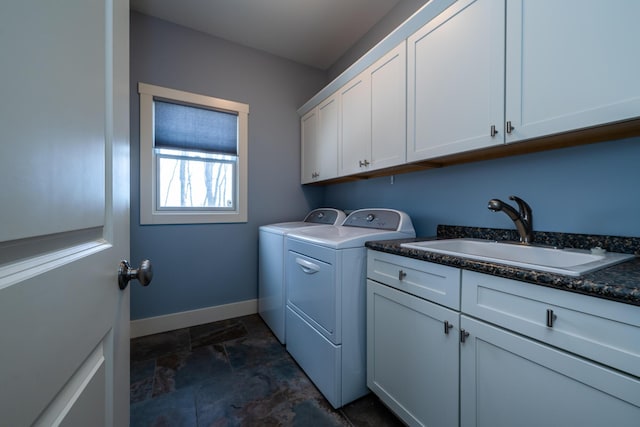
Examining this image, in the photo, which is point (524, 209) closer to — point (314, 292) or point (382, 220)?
point (382, 220)

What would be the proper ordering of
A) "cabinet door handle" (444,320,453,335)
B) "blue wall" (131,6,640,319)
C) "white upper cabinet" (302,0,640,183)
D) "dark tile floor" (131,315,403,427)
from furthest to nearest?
1. "dark tile floor" (131,315,403,427)
2. "blue wall" (131,6,640,319)
3. "cabinet door handle" (444,320,453,335)
4. "white upper cabinet" (302,0,640,183)

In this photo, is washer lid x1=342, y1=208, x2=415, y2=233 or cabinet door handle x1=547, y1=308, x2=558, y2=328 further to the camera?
washer lid x1=342, y1=208, x2=415, y2=233

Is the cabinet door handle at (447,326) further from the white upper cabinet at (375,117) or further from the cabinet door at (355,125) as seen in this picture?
the cabinet door at (355,125)

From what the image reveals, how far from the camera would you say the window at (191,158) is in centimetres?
224

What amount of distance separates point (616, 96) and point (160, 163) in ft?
9.47

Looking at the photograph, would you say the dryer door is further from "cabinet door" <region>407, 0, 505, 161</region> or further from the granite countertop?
"cabinet door" <region>407, 0, 505, 161</region>

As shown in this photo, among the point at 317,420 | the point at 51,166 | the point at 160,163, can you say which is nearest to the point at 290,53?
the point at 160,163

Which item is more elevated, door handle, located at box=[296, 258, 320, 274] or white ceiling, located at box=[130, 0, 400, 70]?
white ceiling, located at box=[130, 0, 400, 70]


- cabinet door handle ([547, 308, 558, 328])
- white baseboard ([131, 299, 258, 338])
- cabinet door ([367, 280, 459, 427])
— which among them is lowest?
white baseboard ([131, 299, 258, 338])

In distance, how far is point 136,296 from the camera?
87.0 inches

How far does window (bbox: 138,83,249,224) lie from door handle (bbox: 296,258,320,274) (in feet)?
3.76

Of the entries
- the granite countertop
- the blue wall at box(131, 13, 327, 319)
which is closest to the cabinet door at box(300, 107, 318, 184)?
the blue wall at box(131, 13, 327, 319)

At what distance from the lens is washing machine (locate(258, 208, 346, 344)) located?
2084mm

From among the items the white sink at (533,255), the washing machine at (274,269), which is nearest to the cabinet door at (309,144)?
the washing machine at (274,269)
